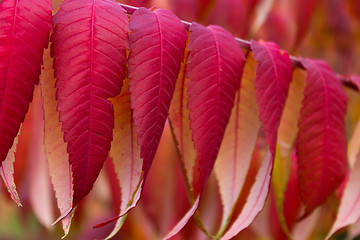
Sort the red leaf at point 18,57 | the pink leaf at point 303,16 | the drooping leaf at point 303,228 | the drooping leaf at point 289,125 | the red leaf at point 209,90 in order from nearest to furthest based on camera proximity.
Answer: the red leaf at point 18,57 < the red leaf at point 209,90 < the drooping leaf at point 289,125 < the drooping leaf at point 303,228 < the pink leaf at point 303,16

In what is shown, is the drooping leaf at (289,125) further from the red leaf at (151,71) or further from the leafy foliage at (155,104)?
the red leaf at (151,71)

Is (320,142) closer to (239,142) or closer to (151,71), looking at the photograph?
(239,142)

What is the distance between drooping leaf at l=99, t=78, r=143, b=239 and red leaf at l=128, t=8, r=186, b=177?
85 millimetres

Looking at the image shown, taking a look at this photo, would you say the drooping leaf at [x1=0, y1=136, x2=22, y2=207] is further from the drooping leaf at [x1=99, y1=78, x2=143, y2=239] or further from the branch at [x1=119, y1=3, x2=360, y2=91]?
the branch at [x1=119, y1=3, x2=360, y2=91]

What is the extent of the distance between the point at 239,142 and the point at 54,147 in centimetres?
32

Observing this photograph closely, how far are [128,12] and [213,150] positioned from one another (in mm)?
238

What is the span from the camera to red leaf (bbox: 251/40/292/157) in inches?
30.5

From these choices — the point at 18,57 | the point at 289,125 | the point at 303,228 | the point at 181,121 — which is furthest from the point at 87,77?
the point at 303,228

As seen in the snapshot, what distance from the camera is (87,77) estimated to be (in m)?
0.66

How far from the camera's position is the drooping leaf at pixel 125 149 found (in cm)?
76

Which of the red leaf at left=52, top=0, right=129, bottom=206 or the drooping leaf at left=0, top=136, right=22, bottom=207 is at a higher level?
the red leaf at left=52, top=0, right=129, bottom=206

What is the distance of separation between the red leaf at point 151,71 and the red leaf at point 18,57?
0.12 meters

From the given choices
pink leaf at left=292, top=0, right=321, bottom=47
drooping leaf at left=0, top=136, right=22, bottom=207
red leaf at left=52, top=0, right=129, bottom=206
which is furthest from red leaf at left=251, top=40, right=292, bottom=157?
pink leaf at left=292, top=0, right=321, bottom=47

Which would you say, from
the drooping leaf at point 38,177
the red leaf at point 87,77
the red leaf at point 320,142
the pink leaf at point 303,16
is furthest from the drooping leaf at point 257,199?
the pink leaf at point 303,16
